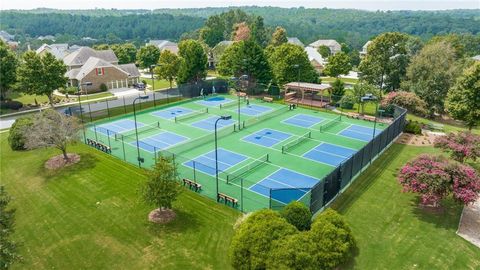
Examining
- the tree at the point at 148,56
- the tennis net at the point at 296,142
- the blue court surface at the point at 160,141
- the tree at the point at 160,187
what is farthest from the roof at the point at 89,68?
the tree at the point at 160,187

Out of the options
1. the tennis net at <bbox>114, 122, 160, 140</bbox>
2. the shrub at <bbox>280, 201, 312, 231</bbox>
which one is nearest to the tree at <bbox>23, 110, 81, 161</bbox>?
the tennis net at <bbox>114, 122, 160, 140</bbox>

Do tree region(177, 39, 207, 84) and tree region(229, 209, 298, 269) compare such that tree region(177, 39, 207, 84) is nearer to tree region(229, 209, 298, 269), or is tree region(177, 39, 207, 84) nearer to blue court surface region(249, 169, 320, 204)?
blue court surface region(249, 169, 320, 204)

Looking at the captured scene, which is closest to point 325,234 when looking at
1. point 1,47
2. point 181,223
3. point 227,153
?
point 181,223

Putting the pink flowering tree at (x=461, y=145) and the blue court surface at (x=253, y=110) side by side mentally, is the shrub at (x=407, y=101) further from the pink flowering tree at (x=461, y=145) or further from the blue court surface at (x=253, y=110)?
the pink flowering tree at (x=461, y=145)

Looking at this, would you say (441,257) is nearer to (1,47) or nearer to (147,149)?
(147,149)

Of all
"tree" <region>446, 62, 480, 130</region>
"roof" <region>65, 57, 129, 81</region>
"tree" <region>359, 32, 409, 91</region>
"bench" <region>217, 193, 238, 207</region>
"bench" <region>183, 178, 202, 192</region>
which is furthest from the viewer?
"roof" <region>65, 57, 129, 81</region>
